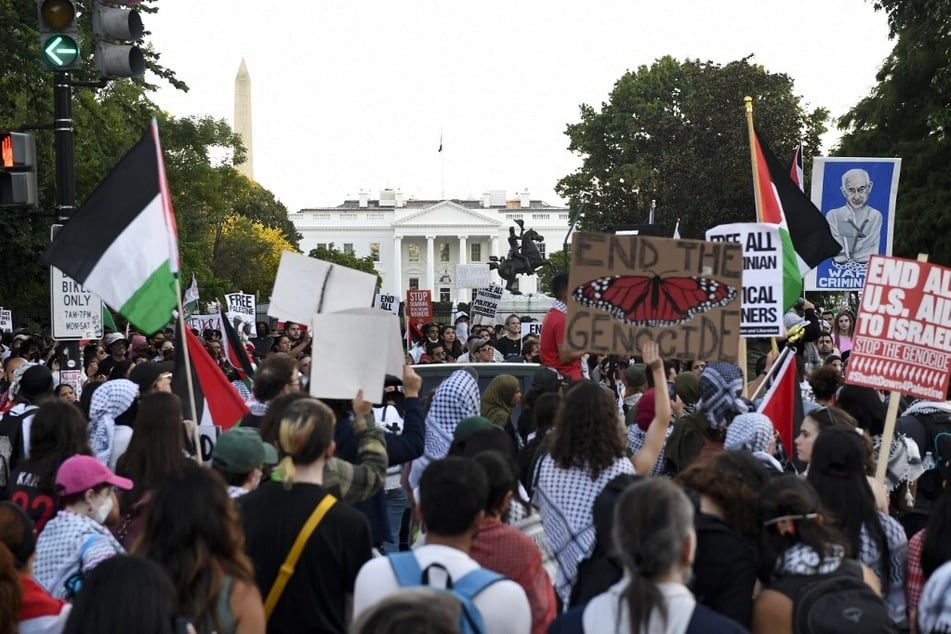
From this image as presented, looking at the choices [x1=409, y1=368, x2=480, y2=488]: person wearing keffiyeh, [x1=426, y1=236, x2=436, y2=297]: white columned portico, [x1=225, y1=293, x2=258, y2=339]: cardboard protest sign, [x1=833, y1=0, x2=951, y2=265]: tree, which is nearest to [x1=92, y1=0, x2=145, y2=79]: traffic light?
[x1=409, y1=368, x2=480, y2=488]: person wearing keffiyeh

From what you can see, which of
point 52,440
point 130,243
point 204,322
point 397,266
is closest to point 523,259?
point 204,322

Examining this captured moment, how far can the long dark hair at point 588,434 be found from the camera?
5.29 metres

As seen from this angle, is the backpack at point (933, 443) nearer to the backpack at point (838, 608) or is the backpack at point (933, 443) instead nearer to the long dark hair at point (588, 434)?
the long dark hair at point (588, 434)

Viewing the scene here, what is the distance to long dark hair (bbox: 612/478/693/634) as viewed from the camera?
11.1 feet

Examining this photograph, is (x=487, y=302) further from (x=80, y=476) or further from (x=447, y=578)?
(x=447, y=578)

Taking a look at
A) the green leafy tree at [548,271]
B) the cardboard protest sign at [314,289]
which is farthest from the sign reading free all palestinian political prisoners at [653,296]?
the green leafy tree at [548,271]

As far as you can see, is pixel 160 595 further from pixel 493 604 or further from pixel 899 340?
pixel 899 340

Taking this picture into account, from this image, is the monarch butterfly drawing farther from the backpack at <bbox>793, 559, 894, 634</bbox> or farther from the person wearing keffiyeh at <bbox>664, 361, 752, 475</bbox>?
the backpack at <bbox>793, 559, 894, 634</bbox>

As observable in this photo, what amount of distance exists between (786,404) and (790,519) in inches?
126

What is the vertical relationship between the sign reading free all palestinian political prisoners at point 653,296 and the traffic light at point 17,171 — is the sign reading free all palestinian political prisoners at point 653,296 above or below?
below

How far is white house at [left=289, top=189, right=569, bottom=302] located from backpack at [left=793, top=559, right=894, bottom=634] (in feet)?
405

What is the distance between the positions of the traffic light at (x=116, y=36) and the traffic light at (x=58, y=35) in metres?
0.22

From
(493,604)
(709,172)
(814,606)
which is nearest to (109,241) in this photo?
(493,604)

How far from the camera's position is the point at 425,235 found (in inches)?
5241
